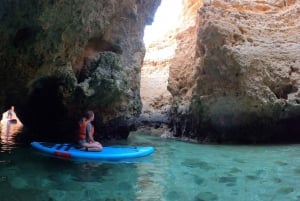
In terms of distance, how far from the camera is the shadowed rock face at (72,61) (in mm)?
7613

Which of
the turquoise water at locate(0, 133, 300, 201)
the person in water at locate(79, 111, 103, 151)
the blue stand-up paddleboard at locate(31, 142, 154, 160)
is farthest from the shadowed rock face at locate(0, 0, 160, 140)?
the turquoise water at locate(0, 133, 300, 201)

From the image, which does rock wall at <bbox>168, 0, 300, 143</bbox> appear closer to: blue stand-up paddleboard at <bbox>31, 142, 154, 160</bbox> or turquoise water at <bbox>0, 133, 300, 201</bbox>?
turquoise water at <bbox>0, 133, 300, 201</bbox>

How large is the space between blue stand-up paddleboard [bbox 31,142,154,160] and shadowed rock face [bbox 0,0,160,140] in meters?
1.64

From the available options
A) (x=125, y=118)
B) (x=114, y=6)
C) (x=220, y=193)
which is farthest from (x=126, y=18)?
(x=220, y=193)

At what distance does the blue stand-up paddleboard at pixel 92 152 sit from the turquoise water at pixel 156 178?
222 mm

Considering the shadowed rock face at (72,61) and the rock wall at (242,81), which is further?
the rock wall at (242,81)

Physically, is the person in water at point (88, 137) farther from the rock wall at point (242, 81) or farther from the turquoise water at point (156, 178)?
the rock wall at point (242, 81)

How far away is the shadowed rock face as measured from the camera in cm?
761

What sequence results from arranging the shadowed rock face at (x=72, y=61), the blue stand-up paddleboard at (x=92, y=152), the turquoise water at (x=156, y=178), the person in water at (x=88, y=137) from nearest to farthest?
the turquoise water at (x=156, y=178) → the shadowed rock face at (x=72, y=61) → the blue stand-up paddleboard at (x=92, y=152) → the person in water at (x=88, y=137)

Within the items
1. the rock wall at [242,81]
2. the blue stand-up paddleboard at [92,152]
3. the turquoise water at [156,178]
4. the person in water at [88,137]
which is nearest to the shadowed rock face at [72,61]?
the person in water at [88,137]

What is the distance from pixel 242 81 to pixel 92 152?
19.0 ft

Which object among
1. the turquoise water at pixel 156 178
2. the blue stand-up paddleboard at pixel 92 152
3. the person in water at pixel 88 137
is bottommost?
the turquoise water at pixel 156 178

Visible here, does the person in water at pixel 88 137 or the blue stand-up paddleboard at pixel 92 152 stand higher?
the person in water at pixel 88 137

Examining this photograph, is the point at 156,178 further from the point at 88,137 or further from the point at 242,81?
the point at 242,81
